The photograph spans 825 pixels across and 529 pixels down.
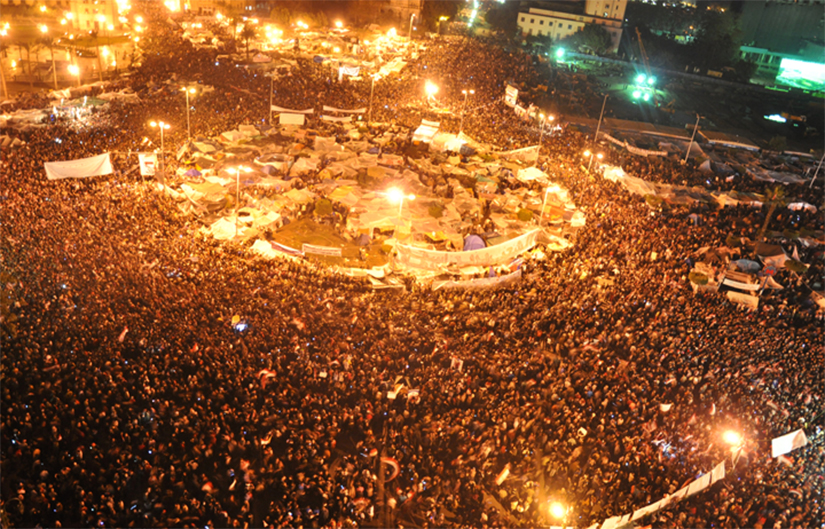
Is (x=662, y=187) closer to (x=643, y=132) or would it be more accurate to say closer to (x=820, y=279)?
(x=820, y=279)

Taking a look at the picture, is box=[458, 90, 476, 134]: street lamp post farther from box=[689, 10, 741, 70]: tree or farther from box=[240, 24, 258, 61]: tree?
box=[689, 10, 741, 70]: tree

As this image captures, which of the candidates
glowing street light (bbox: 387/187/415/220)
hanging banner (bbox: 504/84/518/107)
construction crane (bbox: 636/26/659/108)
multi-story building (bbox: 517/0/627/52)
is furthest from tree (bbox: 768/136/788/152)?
multi-story building (bbox: 517/0/627/52)

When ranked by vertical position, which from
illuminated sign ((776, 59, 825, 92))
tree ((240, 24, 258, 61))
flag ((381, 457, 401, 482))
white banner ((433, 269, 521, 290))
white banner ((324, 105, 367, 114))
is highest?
illuminated sign ((776, 59, 825, 92))

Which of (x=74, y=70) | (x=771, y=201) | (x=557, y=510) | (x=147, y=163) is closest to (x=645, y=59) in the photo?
(x=771, y=201)

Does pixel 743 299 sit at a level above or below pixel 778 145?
below

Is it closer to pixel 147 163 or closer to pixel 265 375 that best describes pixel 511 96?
pixel 147 163

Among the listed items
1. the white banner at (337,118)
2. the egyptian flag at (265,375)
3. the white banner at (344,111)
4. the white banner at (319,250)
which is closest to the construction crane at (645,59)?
the white banner at (344,111)
